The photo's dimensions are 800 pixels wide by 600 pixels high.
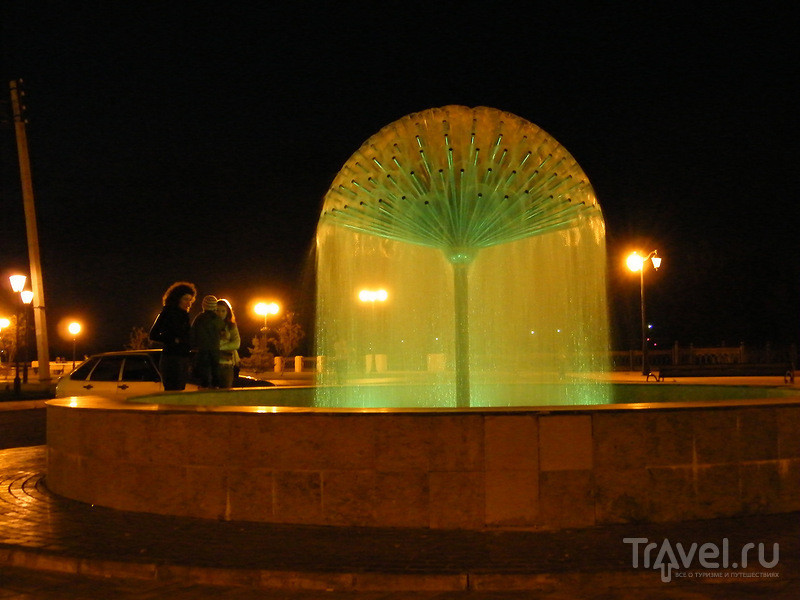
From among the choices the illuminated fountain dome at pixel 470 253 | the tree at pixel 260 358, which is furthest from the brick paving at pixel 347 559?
the tree at pixel 260 358

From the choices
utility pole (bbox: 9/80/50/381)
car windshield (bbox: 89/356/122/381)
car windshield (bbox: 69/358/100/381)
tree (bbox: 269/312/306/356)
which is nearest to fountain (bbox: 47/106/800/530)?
car windshield (bbox: 89/356/122/381)

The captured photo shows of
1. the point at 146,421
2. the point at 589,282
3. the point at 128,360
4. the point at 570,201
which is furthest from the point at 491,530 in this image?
the point at 128,360

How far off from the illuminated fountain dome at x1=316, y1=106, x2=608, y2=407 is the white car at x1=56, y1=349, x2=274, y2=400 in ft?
9.17

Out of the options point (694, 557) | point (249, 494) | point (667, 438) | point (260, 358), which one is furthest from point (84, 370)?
point (260, 358)

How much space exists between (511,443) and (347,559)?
1.81 m

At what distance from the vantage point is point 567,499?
299 inches

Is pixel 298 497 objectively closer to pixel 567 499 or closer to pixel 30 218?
pixel 567 499

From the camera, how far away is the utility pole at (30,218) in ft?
105

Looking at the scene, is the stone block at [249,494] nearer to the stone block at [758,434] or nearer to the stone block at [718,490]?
the stone block at [718,490]

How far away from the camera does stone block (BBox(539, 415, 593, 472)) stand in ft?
25.0

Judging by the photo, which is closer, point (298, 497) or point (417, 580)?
point (417, 580)

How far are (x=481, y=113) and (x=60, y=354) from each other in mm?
78526

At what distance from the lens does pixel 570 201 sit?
11938mm

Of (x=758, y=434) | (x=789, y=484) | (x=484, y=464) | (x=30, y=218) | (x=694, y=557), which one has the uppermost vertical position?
(x=30, y=218)
